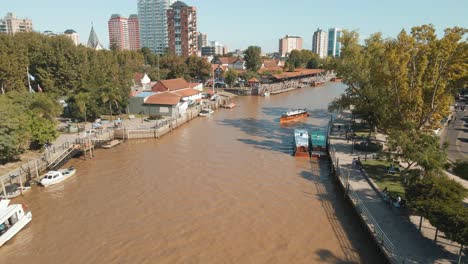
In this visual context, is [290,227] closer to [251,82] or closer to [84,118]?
[84,118]

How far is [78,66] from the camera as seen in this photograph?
166 ft

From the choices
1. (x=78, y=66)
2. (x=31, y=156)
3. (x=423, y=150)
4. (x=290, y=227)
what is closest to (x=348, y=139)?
(x=423, y=150)

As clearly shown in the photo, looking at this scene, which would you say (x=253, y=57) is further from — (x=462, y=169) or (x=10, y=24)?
(x=10, y=24)

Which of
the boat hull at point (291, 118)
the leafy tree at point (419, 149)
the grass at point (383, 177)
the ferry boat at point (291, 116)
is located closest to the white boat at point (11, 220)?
the grass at point (383, 177)

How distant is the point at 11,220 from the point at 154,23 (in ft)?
581

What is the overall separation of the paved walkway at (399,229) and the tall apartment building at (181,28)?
118 m

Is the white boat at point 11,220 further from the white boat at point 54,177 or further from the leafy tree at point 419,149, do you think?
the leafy tree at point 419,149

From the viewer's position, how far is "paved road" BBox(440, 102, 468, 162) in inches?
1167

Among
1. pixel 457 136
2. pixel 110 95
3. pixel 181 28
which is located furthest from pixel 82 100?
pixel 181 28

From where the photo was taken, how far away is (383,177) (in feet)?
81.1

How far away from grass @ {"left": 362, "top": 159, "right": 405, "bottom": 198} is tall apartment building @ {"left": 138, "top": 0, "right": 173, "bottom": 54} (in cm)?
16491

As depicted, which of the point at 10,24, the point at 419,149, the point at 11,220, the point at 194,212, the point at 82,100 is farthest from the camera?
the point at 10,24

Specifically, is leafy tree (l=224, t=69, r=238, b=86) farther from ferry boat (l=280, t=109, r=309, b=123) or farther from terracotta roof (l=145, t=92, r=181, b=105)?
ferry boat (l=280, t=109, r=309, b=123)

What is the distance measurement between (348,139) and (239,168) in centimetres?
1334
